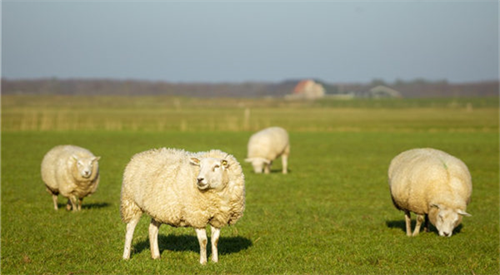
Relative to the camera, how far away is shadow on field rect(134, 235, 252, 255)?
10.6 meters

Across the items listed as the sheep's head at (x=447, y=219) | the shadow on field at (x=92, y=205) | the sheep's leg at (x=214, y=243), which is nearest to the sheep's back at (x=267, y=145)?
the shadow on field at (x=92, y=205)

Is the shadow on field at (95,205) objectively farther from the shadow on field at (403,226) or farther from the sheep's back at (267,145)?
the sheep's back at (267,145)

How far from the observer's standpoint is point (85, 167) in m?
14.9

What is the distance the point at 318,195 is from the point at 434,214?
6980 mm

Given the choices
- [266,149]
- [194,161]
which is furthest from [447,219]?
[266,149]

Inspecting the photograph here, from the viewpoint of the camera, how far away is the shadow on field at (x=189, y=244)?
1056 centimetres

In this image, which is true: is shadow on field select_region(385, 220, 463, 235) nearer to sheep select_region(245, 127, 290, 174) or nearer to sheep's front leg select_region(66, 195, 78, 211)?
sheep's front leg select_region(66, 195, 78, 211)

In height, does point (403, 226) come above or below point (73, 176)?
below

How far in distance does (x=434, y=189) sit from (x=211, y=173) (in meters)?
5.14

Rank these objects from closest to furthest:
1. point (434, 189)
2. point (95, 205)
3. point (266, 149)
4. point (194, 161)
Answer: point (194, 161) → point (434, 189) → point (95, 205) → point (266, 149)

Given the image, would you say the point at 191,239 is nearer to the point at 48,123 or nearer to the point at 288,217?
the point at 288,217

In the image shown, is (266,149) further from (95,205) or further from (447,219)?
(447,219)

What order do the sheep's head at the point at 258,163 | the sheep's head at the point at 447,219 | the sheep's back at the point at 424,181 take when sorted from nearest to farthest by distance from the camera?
the sheep's head at the point at 447,219 < the sheep's back at the point at 424,181 < the sheep's head at the point at 258,163

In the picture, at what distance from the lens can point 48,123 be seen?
54.4m
